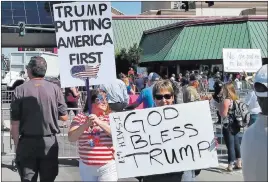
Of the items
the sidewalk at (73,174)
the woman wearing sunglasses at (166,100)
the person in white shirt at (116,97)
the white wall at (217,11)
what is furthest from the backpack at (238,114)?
the white wall at (217,11)

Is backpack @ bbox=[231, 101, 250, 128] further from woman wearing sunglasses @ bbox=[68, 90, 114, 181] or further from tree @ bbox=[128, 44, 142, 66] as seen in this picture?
tree @ bbox=[128, 44, 142, 66]

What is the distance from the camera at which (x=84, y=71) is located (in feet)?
16.1

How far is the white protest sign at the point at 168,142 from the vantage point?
3.83 m

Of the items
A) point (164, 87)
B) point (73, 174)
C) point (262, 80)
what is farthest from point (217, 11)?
point (262, 80)

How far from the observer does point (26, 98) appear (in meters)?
5.27

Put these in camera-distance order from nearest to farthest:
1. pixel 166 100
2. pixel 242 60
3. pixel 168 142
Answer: pixel 168 142 < pixel 166 100 < pixel 242 60

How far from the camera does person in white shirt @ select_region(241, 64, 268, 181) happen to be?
6.86ft

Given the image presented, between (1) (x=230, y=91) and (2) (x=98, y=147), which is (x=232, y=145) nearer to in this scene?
(1) (x=230, y=91)

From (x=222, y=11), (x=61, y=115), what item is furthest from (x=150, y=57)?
(x=61, y=115)

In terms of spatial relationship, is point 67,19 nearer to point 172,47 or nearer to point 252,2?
point 172,47

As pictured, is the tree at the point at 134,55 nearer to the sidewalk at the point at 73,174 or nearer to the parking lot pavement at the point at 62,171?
the parking lot pavement at the point at 62,171

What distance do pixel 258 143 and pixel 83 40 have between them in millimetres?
2969

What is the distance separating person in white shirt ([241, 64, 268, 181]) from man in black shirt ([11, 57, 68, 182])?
3.38m

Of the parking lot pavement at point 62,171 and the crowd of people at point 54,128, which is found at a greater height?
the crowd of people at point 54,128
